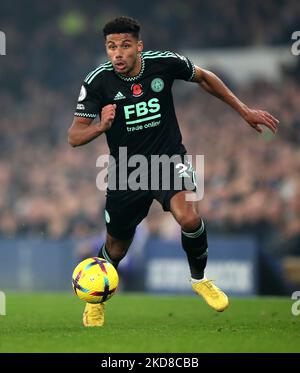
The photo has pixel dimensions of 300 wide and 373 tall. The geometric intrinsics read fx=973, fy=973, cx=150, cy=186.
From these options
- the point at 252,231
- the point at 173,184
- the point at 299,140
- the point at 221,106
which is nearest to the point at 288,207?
the point at 252,231

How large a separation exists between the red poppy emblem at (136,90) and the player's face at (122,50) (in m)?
0.18

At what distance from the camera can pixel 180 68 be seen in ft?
28.0

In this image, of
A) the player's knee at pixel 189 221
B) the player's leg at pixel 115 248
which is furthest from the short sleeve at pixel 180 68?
the player's leg at pixel 115 248

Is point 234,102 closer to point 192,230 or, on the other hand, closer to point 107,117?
point 192,230

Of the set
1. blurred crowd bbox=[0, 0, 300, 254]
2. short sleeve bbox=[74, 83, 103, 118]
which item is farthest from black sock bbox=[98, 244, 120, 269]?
blurred crowd bbox=[0, 0, 300, 254]

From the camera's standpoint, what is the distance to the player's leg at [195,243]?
8.10m

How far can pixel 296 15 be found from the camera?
1936 cm

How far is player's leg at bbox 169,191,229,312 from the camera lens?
319 inches

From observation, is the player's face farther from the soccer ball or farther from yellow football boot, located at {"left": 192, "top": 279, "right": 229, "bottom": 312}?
yellow football boot, located at {"left": 192, "top": 279, "right": 229, "bottom": 312}

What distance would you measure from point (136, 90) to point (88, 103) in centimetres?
44

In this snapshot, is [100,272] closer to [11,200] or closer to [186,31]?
[11,200]

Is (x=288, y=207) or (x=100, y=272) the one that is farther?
(x=288, y=207)

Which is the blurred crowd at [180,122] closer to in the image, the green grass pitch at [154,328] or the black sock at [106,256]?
the green grass pitch at [154,328]

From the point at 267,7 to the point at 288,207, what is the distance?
6.20 m
